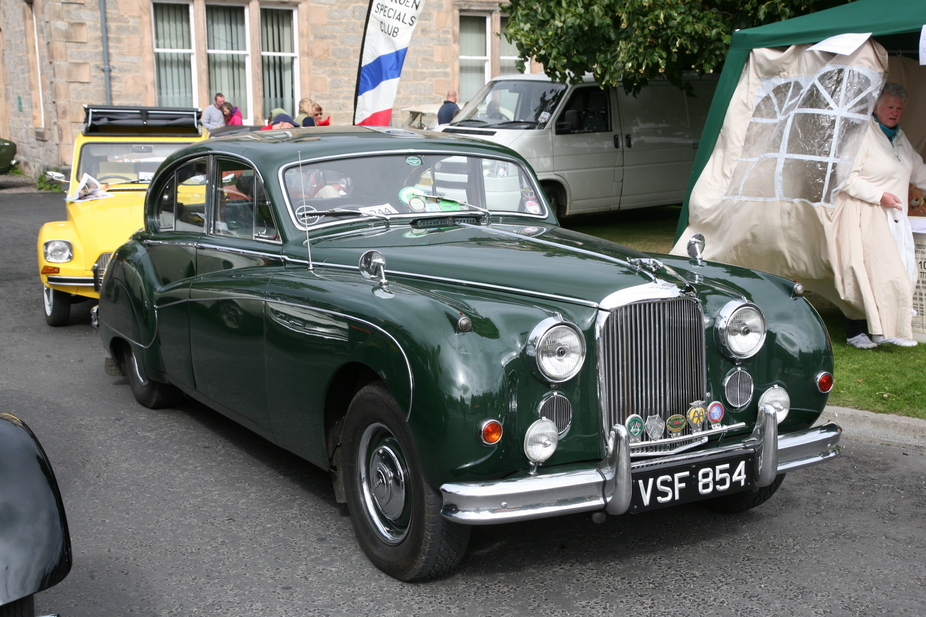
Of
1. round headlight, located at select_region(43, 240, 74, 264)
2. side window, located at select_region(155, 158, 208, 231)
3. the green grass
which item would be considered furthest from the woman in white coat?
round headlight, located at select_region(43, 240, 74, 264)

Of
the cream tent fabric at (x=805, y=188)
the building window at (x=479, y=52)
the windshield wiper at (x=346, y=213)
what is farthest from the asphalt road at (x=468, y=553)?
the building window at (x=479, y=52)

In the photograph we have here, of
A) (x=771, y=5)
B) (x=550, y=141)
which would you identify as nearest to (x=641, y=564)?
(x=771, y=5)

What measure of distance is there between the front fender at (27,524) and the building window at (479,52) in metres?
20.4

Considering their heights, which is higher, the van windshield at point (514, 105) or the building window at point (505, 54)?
the building window at point (505, 54)

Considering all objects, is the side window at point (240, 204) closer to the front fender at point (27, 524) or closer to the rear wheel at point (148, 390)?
the rear wheel at point (148, 390)

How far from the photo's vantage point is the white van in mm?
12617

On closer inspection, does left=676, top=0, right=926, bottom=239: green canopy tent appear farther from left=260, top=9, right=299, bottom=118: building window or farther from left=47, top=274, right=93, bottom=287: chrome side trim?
left=260, top=9, right=299, bottom=118: building window

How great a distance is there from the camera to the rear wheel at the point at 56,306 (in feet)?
27.4

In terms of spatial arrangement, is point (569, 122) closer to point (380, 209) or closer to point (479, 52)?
point (380, 209)

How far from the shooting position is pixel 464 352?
3.27m

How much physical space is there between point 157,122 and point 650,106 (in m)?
7.03

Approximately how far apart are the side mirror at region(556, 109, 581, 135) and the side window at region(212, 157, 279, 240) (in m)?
8.02

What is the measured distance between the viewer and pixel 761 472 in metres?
3.59

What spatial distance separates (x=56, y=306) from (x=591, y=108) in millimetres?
7652
